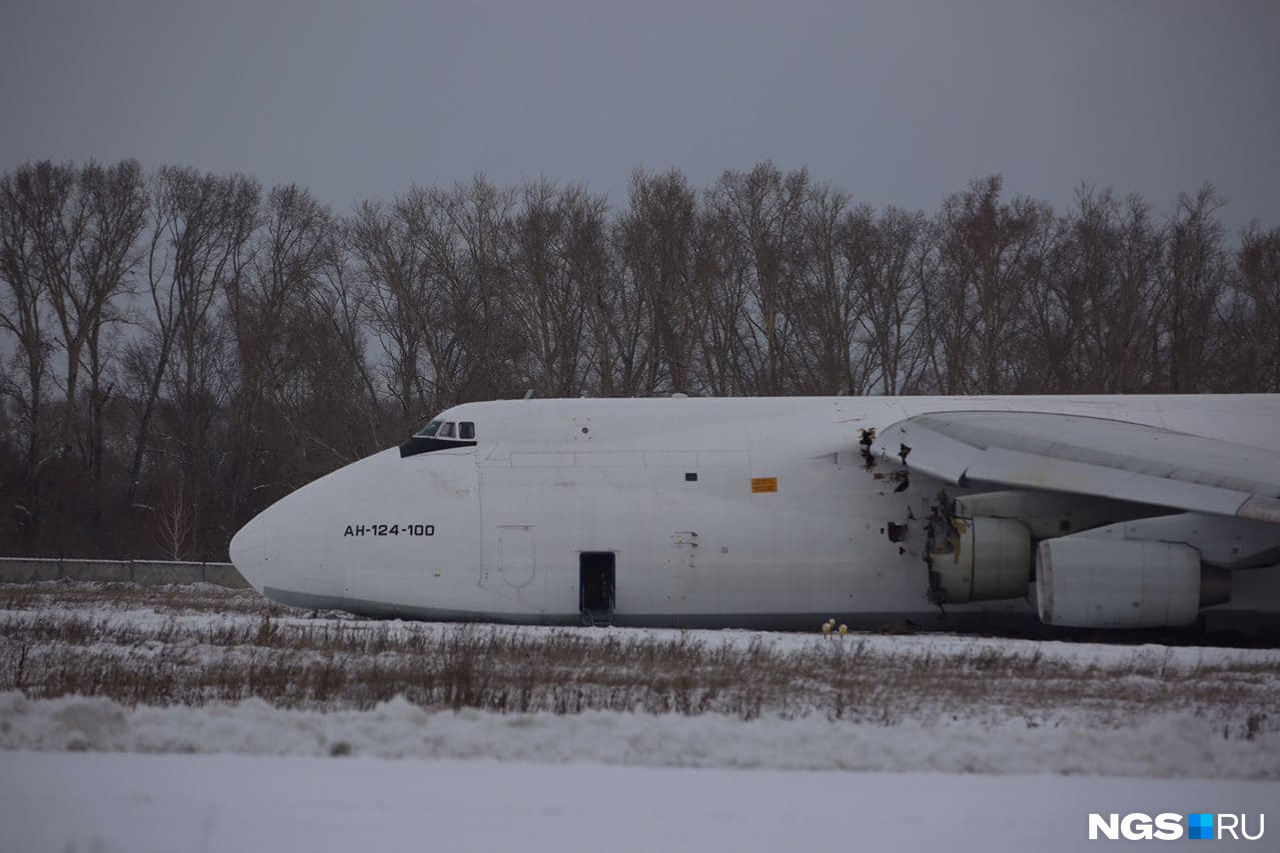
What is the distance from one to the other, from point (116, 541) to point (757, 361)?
21.7 metres

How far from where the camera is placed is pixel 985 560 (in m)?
15.5

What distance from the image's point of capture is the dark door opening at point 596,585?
16.1 metres

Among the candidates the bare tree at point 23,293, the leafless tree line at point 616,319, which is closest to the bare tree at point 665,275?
the leafless tree line at point 616,319

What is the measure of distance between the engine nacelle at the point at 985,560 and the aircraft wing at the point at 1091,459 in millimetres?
801

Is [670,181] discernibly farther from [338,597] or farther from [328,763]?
[328,763]

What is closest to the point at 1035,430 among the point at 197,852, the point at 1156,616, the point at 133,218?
the point at 1156,616

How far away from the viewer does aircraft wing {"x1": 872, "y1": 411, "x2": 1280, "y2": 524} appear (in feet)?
45.4

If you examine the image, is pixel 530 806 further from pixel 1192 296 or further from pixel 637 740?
pixel 1192 296

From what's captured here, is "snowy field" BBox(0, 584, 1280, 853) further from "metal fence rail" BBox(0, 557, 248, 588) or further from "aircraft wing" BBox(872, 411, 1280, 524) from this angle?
"metal fence rail" BBox(0, 557, 248, 588)

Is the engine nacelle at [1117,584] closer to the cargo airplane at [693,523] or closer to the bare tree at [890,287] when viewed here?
the cargo airplane at [693,523]

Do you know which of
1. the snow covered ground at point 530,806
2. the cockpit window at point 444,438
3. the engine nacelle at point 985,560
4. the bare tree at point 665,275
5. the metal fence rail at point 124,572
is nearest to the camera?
the snow covered ground at point 530,806

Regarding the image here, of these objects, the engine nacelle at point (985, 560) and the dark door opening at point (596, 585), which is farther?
the dark door opening at point (596, 585)
